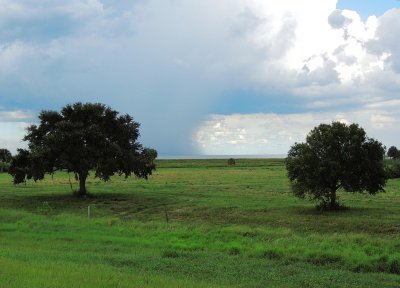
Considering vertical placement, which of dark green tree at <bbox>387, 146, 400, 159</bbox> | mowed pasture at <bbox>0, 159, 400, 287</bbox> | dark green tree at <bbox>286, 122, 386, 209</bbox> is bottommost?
mowed pasture at <bbox>0, 159, 400, 287</bbox>

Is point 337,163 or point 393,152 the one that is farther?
point 393,152

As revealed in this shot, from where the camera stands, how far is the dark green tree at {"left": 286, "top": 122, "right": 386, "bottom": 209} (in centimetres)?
3775

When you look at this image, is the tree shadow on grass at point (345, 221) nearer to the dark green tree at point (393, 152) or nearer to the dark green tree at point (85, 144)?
the dark green tree at point (85, 144)

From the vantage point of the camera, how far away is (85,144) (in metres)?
52.2

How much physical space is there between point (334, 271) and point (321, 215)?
19178mm

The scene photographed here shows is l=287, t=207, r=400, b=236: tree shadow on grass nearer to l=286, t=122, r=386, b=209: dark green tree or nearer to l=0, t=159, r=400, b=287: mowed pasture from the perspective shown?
l=0, t=159, r=400, b=287: mowed pasture

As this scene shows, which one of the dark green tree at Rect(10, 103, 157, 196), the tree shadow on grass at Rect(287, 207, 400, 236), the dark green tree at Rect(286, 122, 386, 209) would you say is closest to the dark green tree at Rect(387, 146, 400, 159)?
the dark green tree at Rect(10, 103, 157, 196)

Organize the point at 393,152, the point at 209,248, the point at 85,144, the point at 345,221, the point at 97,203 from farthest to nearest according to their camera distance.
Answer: the point at 393,152, the point at 85,144, the point at 97,203, the point at 345,221, the point at 209,248

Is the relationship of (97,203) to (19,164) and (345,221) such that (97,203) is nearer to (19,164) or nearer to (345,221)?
(19,164)

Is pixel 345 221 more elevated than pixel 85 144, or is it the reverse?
pixel 85 144

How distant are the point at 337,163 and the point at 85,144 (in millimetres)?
27354

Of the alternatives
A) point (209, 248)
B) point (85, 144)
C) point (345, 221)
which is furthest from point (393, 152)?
point (209, 248)

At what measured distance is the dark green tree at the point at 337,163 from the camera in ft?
124

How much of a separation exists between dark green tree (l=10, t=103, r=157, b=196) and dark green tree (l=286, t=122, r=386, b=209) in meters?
20.9
